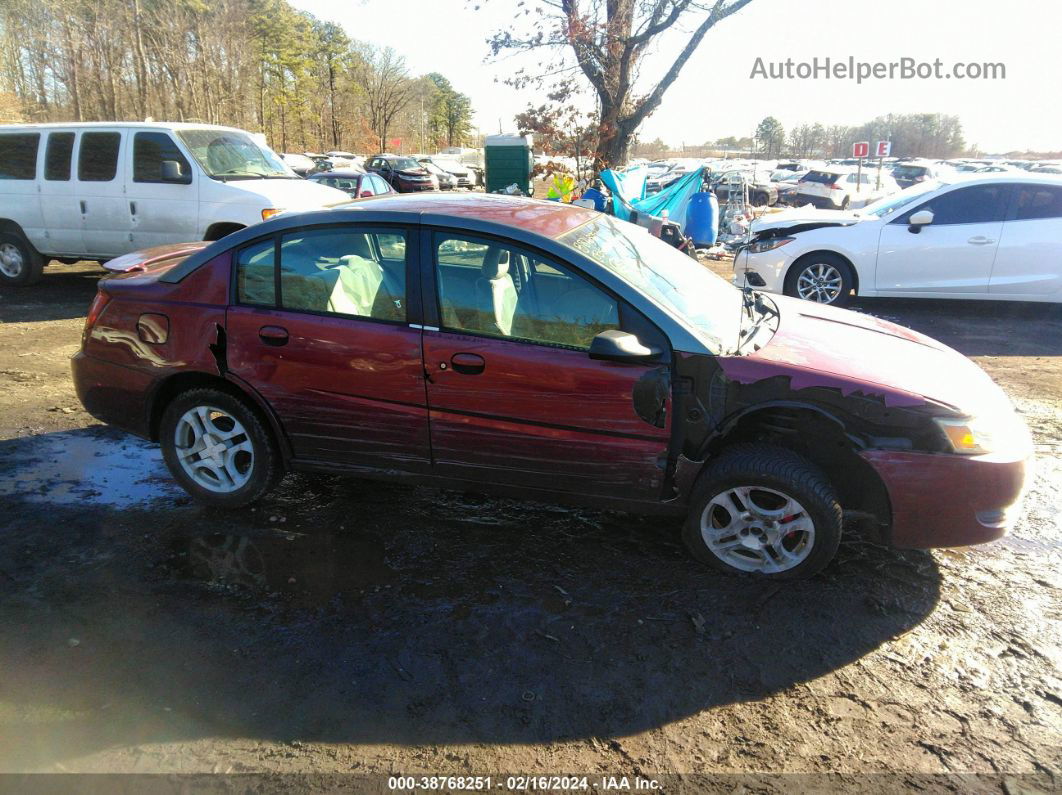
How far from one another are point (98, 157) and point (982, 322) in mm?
10986

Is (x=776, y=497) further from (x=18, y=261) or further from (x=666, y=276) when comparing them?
(x=18, y=261)

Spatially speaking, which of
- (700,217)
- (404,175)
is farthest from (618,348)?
(404,175)

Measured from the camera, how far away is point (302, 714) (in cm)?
250

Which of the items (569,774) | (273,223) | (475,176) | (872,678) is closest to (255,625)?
(569,774)

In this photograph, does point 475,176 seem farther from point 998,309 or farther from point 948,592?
point 948,592

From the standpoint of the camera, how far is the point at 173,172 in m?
8.49

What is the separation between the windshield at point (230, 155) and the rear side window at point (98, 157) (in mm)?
973

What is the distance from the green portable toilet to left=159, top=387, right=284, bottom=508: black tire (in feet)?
49.1

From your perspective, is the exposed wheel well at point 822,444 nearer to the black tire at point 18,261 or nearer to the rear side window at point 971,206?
the rear side window at point 971,206

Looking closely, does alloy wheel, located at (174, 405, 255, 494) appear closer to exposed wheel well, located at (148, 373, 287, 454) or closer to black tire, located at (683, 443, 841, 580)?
exposed wheel well, located at (148, 373, 287, 454)

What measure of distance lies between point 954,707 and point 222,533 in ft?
10.9

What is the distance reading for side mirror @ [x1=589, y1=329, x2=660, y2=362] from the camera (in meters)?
3.04

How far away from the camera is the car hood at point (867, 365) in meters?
3.10

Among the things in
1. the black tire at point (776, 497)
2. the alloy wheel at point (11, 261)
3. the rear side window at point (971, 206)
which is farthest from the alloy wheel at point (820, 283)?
the alloy wheel at point (11, 261)
